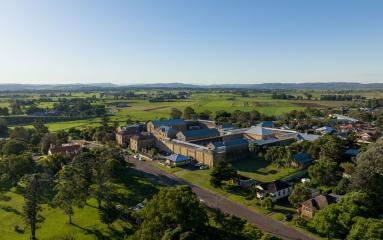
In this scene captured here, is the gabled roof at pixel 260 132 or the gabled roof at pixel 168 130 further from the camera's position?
the gabled roof at pixel 168 130

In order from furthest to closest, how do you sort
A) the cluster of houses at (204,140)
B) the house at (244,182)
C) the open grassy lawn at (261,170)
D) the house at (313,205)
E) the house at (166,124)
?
the house at (166,124) < the cluster of houses at (204,140) < the open grassy lawn at (261,170) < the house at (244,182) < the house at (313,205)

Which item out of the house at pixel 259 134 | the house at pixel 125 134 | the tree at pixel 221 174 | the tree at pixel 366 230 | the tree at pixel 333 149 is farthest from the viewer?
the house at pixel 125 134

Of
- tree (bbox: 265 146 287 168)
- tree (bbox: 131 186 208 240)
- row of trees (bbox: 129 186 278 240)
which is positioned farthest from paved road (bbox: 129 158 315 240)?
tree (bbox: 265 146 287 168)

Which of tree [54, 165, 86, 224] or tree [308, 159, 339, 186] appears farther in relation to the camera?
tree [308, 159, 339, 186]

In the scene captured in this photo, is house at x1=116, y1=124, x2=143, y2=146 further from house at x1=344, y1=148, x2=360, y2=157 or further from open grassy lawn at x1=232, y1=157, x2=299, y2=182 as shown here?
house at x1=344, y1=148, x2=360, y2=157

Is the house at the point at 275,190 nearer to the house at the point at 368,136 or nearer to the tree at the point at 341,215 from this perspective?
the tree at the point at 341,215

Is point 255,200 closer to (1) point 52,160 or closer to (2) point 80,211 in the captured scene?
(2) point 80,211


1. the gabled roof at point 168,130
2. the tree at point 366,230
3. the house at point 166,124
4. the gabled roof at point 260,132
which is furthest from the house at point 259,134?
the tree at point 366,230
